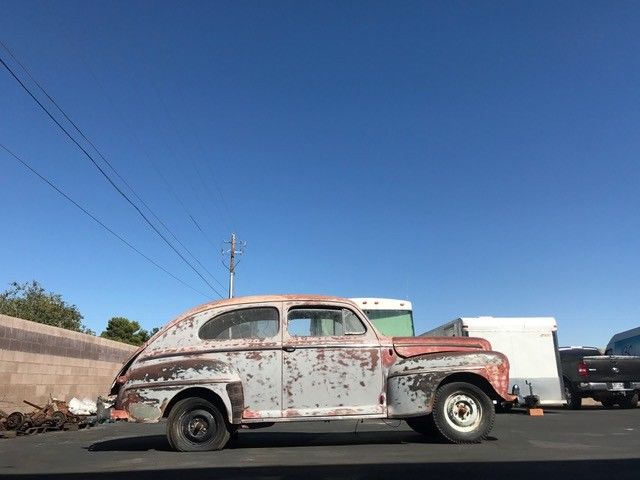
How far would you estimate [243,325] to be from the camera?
7.60 metres

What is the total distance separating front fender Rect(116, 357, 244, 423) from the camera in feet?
23.5

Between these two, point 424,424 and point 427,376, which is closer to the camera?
point 427,376

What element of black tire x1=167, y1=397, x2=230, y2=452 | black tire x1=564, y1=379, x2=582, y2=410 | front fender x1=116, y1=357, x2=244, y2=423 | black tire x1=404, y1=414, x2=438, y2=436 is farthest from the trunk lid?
black tire x1=564, y1=379, x2=582, y2=410

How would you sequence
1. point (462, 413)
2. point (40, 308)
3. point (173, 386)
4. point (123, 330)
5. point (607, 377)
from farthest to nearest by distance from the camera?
point (123, 330)
point (40, 308)
point (607, 377)
point (462, 413)
point (173, 386)

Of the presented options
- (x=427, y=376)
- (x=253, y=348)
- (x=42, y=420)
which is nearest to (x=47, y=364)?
(x=42, y=420)

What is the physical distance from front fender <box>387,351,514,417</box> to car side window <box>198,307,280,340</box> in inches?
65.7

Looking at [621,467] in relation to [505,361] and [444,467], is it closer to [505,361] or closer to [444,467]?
[444,467]

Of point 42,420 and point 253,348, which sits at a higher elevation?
point 253,348

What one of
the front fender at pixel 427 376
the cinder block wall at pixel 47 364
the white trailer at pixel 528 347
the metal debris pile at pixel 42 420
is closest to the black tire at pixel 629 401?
the white trailer at pixel 528 347

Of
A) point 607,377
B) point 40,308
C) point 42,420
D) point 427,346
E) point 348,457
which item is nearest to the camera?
point 348,457

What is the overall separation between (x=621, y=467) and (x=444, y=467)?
5.42 feet

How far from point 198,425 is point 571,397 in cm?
1290

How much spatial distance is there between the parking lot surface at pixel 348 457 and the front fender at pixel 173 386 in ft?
1.74

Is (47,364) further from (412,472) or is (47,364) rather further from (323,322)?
(412,472)
